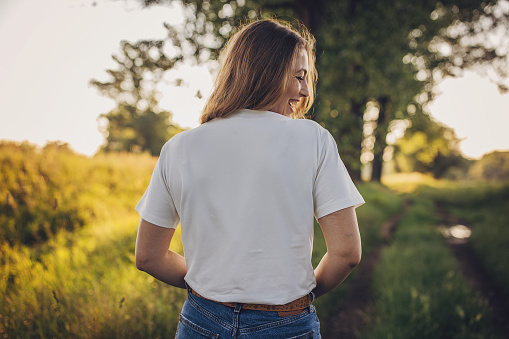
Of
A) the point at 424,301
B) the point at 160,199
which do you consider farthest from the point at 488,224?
the point at 160,199

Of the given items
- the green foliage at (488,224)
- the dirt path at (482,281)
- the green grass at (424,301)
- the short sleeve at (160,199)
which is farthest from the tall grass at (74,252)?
the green foliage at (488,224)

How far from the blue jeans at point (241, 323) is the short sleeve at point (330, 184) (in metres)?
0.45

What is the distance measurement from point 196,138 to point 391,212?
41.9 feet

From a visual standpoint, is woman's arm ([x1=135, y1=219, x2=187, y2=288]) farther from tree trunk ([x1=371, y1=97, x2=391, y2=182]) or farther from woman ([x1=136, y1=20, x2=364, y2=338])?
tree trunk ([x1=371, y1=97, x2=391, y2=182])

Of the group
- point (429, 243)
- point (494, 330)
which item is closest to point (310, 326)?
point (494, 330)

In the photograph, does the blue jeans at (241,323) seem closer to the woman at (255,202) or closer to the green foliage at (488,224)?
the woman at (255,202)

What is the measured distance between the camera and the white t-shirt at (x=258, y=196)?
1.08 m

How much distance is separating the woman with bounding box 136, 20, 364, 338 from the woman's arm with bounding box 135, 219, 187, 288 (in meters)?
0.11

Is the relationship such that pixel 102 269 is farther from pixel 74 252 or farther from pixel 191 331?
pixel 191 331

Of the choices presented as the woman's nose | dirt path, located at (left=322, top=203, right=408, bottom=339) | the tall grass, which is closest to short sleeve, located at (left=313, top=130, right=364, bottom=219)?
the woman's nose

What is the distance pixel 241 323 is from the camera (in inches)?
44.3

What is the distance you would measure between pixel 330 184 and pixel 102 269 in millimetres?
4022

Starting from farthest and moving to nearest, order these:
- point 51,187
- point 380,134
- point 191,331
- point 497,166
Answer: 1. point 497,166
2. point 380,134
3. point 51,187
4. point 191,331

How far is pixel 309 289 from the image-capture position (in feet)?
3.89
